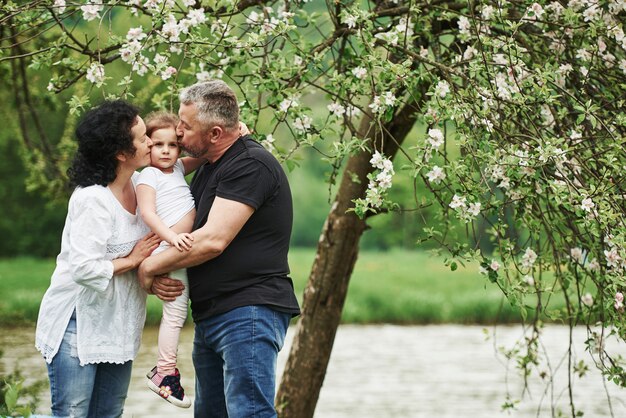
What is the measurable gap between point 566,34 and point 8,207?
24.9 meters

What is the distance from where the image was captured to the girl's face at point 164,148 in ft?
12.8

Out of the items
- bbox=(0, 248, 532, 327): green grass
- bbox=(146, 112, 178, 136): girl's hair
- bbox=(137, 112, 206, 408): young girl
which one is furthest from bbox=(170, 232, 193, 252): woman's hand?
bbox=(0, 248, 532, 327): green grass

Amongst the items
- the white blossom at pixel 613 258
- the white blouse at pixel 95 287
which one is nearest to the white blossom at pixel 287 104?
the white blouse at pixel 95 287

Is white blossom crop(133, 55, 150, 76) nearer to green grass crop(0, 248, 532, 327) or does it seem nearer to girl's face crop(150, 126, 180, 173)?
girl's face crop(150, 126, 180, 173)

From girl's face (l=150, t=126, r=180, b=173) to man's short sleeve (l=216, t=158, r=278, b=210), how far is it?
28 cm

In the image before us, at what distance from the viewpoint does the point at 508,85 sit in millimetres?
4430

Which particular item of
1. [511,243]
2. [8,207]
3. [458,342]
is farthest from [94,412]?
[8,207]

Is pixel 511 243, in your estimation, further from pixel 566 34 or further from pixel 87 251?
pixel 87 251

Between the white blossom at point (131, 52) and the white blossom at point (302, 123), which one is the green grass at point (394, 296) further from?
the white blossom at point (131, 52)

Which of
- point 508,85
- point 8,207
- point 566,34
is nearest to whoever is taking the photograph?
point 508,85

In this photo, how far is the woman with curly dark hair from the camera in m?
3.67

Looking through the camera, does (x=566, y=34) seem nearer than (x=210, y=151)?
No

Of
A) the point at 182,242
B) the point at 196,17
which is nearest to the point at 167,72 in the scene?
the point at 196,17

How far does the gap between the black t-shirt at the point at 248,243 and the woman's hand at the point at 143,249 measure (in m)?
0.17
